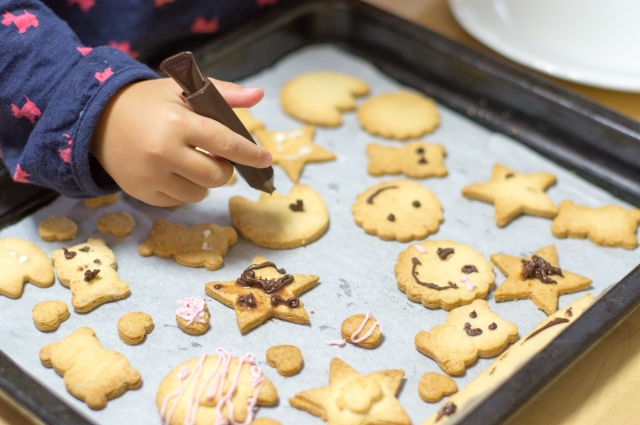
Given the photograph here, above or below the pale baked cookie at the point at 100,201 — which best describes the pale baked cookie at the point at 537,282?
above

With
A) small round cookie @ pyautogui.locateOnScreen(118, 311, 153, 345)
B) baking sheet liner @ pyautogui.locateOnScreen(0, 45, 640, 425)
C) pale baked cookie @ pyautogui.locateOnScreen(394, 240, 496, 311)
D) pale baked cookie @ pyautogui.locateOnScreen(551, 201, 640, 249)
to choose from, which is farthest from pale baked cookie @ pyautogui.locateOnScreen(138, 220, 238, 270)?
pale baked cookie @ pyautogui.locateOnScreen(551, 201, 640, 249)

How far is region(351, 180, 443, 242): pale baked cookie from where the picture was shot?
3.55 feet

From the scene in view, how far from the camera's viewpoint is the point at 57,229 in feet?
3.40

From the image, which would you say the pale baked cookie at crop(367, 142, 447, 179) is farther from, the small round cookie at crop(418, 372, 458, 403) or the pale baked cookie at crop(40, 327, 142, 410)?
the pale baked cookie at crop(40, 327, 142, 410)

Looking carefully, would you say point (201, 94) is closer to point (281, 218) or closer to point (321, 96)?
point (281, 218)

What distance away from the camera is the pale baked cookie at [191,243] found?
3.30 feet

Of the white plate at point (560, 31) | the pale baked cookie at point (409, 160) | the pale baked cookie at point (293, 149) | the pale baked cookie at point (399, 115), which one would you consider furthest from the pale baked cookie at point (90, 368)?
the white plate at point (560, 31)

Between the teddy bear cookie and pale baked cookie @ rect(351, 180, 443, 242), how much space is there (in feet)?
1.01

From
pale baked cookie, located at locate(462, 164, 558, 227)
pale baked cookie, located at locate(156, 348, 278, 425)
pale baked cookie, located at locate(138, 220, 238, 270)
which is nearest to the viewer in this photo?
pale baked cookie, located at locate(156, 348, 278, 425)

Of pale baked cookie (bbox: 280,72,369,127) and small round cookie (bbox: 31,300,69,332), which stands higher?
pale baked cookie (bbox: 280,72,369,127)

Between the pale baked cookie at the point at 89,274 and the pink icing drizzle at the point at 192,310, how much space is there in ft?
0.31

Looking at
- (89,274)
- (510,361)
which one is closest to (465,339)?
(510,361)

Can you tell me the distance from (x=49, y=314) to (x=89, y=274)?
0.08m

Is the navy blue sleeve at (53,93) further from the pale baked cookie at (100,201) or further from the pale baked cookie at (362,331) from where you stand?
the pale baked cookie at (362,331)
